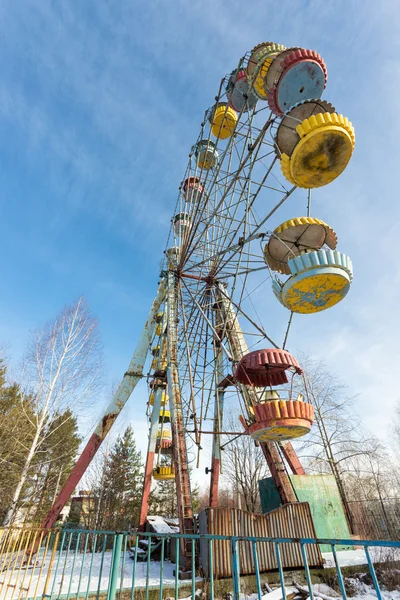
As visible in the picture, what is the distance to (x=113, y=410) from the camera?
1166 centimetres

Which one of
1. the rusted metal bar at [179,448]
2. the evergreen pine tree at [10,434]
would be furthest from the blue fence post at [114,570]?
the evergreen pine tree at [10,434]

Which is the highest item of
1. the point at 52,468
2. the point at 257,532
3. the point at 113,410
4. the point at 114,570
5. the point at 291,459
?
the point at 52,468

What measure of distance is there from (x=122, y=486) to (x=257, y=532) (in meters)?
24.6

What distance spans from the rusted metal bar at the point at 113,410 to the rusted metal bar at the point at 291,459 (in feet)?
18.9

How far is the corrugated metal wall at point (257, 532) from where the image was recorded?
6.99 metres

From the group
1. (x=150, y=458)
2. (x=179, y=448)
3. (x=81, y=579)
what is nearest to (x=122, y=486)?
(x=150, y=458)

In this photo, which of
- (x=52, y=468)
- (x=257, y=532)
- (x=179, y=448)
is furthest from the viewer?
(x=52, y=468)

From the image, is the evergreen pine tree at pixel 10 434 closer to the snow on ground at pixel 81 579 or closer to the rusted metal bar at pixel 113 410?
the rusted metal bar at pixel 113 410

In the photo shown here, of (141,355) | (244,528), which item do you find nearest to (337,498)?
(244,528)

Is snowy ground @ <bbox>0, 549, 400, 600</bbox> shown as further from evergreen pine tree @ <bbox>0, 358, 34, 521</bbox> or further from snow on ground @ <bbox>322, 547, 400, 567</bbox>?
evergreen pine tree @ <bbox>0, 358, 34, 521</bbox>

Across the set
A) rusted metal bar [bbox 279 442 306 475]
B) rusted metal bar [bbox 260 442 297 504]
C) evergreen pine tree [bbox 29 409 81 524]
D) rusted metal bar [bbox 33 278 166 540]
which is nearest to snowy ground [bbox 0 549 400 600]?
rusted metal bar [bbox 260 442 297 504]

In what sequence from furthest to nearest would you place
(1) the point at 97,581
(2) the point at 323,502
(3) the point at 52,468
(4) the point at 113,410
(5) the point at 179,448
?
(3) the point at 52,468 → (4) the point at 113,410 → (2) the point at 323,502 → (5) the point at 179,448 → (1) the point at 97,581

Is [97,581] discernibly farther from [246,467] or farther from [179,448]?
[246,467]

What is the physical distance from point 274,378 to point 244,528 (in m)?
3.52
